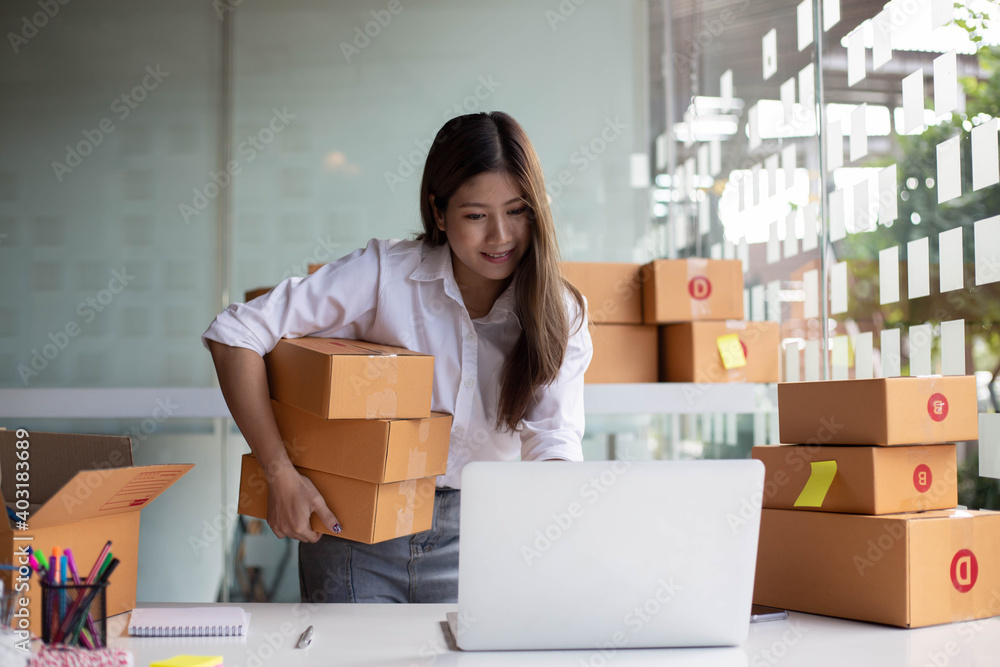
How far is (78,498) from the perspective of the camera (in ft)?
3.20

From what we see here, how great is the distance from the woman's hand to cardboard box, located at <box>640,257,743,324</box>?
1.37 m

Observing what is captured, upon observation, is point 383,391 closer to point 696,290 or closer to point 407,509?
point 407,509

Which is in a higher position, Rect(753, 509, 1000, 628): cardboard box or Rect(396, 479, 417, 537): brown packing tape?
Rect(396, 479, 417, 537): brown packing tape

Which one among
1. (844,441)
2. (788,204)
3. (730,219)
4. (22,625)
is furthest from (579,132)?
(22,625)

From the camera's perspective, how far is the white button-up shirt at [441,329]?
4.22 feet

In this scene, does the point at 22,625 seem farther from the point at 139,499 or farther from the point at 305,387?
the point at 305,387

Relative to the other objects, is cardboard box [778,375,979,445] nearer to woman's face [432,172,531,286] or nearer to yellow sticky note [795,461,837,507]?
yellow sticky note [795,461,837,507]

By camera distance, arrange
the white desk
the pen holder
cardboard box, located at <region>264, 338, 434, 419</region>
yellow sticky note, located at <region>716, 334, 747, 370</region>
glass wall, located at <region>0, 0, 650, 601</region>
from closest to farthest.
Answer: the pen holder
the white desk
cardboard box, located at <region>264, 338, 434, 419</region>
yellow sticky note, located at <region>716, 334, 747, 370</region>
glass wall, located at <region>0, 0, 650, 601</region>

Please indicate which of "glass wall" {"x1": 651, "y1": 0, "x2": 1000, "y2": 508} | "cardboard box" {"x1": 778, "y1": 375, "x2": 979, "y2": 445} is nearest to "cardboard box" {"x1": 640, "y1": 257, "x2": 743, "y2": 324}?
"glass wall" {"x1": 651, "y1": 0, "x2": 1000, "y2": 508}

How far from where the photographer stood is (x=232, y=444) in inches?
105

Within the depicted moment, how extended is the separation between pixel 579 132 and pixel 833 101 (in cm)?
119

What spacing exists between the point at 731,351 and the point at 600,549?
1535 millimetres

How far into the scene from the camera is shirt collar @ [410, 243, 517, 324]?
1.34 m

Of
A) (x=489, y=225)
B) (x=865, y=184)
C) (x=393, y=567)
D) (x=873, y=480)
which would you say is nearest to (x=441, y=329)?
(x=489, y=225)
